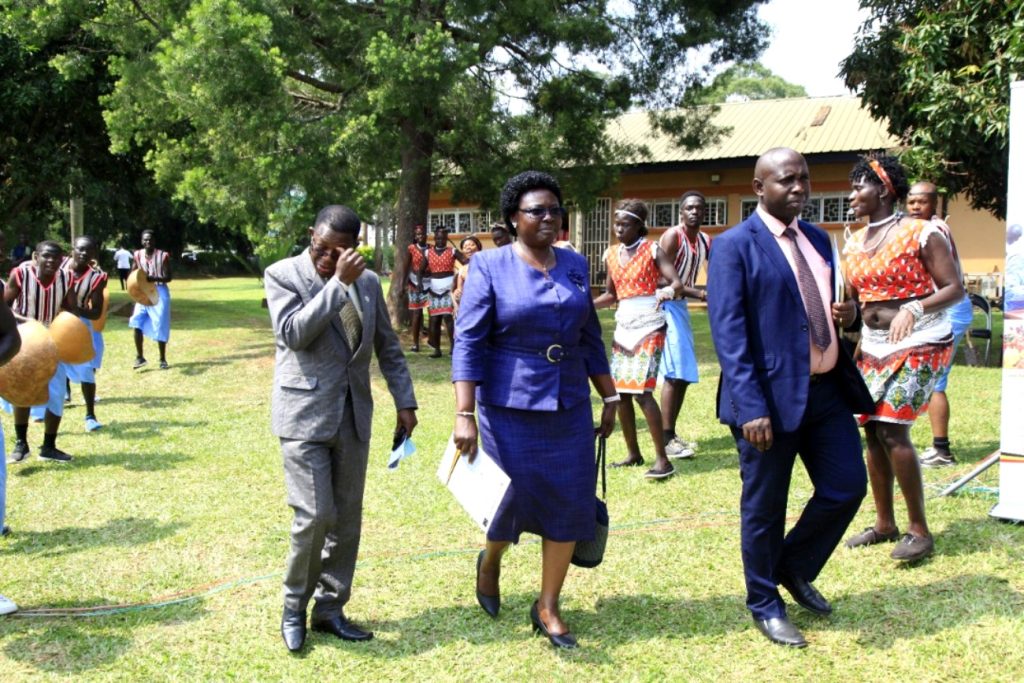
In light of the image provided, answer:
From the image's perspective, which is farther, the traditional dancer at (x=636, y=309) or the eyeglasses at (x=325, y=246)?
the traditional dancer at (x=636, y=309)

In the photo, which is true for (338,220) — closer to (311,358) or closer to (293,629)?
(311,358)

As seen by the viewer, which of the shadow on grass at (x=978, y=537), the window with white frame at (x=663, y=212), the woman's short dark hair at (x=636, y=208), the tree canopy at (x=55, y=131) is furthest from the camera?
the window with white frame at (x=663, y=212)

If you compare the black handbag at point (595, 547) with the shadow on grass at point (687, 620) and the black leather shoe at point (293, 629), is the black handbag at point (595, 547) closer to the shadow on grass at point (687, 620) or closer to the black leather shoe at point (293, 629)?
the shadow on grass at point (687, 620)

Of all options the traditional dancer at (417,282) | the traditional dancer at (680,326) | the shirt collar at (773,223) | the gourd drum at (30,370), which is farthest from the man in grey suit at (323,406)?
the traditional dancer at (417,282)

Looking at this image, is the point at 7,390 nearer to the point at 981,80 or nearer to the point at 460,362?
the point at 460,362

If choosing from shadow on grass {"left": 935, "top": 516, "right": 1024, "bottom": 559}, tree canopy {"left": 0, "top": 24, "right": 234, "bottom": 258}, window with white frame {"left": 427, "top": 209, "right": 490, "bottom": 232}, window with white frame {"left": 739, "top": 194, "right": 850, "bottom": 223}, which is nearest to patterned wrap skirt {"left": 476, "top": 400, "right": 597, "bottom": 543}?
shadow on grass {"left": 935, "top": 516, "right": 1024, "bottom": 559}

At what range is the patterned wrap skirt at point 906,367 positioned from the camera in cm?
491

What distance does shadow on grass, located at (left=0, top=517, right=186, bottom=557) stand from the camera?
5.80 meters

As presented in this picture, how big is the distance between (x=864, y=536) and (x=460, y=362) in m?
2.62

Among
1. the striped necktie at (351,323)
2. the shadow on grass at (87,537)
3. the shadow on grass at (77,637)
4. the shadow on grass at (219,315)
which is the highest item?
the striped necktie at (351,323)

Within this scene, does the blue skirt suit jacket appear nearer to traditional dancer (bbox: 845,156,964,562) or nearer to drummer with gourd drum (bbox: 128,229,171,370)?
traditional dancer (bbox: 845,156,964,562)

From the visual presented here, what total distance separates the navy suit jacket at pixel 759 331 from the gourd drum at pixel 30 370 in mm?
4061

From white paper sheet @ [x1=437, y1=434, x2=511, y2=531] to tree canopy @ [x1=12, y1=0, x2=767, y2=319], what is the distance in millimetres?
8883

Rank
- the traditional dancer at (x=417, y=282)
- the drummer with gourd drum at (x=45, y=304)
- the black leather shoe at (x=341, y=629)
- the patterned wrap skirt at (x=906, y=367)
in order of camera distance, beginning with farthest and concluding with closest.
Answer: the traditional dancer at (x=417, y=282)
the drummer with gourd drum at (x=45, y=304)
the patterned wrap skirt at (x=906, y=367)
the black leather shoe at (x=341, y=629)
